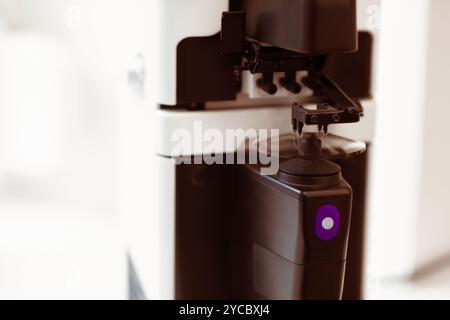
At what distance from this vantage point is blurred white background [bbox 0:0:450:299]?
3.19ft

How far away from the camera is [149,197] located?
75cm

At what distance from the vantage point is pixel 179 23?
645 mm

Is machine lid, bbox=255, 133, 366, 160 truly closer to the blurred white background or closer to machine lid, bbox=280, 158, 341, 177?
machine lid, bbox=280, 158, 341, 177

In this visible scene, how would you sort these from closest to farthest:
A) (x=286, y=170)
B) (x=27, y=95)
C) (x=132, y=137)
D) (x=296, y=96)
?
(x=286, y=170), (x=296, y=96), (x=132, y=137), (x=27, y=95)

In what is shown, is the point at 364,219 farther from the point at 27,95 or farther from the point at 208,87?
the point at 27,95

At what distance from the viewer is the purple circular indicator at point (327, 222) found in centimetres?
56

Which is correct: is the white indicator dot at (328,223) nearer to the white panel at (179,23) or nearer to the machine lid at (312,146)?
the machine lid at (312,146)

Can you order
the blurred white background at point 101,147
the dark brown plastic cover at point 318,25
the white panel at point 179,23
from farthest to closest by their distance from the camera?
the blurred white background at point 101,147
the white panel at point 179,23
the dark brown plastic cover at point 318,25

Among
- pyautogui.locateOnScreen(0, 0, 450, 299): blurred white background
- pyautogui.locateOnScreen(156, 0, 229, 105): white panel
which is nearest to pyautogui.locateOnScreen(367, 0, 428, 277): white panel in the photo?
pyautogui.locateOnScreen(0, 0, 450, 299): blurred white background

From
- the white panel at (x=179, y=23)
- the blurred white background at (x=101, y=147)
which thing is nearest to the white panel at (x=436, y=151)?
the blurred white background at (x=101, y=147)

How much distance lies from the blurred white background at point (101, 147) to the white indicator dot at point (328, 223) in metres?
0.40

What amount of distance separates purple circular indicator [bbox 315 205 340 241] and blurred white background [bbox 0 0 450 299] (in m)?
0.39

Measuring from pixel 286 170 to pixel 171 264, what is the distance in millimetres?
210
